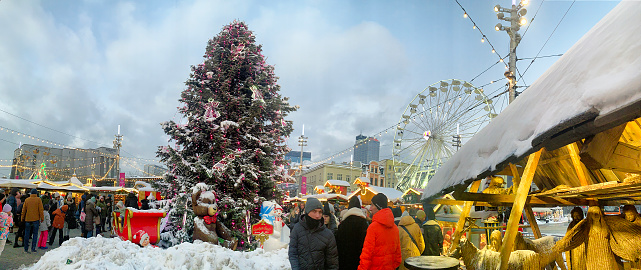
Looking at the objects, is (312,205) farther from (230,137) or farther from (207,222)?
(230,137)

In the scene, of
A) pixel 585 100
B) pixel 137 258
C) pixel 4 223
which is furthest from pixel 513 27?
pixel 4 223

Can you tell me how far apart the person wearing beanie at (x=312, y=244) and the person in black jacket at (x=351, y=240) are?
468 mm

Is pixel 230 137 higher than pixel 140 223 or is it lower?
higher

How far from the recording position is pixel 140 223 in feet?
32.0

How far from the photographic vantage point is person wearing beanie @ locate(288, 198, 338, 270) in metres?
4.47

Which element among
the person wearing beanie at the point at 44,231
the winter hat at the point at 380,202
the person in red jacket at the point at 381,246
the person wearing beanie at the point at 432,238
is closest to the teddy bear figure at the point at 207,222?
the person wearing beanie at the point at 432,238

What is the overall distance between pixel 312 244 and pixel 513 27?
11357 mm

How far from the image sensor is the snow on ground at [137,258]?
22.2ft

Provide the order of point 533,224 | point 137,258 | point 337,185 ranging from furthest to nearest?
point 337,185 → point 137,258 → point 533,224

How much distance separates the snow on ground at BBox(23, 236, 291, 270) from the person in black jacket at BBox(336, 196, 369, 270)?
2886 mm

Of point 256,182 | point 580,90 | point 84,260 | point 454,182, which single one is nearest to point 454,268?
point 454,182

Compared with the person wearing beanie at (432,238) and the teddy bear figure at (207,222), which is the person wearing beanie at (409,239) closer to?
the person wearing beanie at (432,238)

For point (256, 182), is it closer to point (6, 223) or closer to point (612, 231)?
point (6, 223)

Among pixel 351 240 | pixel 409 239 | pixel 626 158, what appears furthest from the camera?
pixel 409 239
